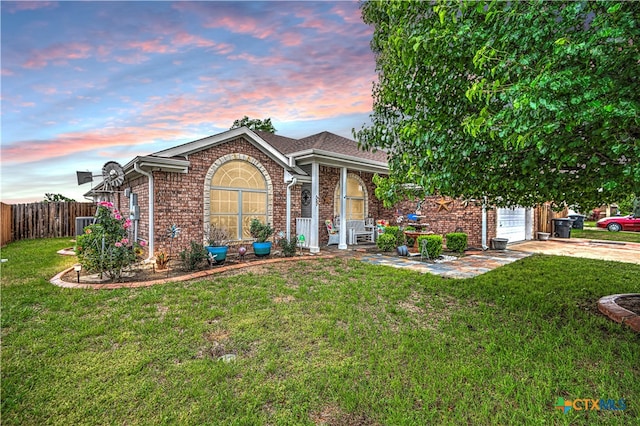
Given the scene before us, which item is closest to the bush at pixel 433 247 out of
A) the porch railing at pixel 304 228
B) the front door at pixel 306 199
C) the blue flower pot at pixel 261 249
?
the porch railing at pixel 304 228

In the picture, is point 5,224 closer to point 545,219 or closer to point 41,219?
point 41,219

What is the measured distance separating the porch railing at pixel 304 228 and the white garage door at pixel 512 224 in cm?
779

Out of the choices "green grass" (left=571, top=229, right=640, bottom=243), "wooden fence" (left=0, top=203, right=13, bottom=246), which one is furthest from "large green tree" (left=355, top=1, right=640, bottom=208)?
"wooden fence" (left=0, top=203, right=13, bottom=246)

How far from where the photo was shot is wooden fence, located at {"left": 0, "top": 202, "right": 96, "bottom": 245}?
42.4 feet

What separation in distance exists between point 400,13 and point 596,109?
2423 millimetres

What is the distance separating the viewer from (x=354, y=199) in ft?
40.5

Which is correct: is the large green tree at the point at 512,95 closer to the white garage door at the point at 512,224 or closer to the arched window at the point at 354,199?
the arched window at the point at 354,199

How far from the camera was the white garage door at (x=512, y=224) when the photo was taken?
12.0m

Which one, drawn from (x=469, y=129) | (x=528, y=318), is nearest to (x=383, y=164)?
(x=528, y=318)

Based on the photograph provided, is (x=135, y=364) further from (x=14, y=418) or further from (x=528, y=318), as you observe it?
(x=528, y=318)

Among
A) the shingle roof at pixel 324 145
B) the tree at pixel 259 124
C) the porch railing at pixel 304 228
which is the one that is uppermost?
the tree at pixel 259 124

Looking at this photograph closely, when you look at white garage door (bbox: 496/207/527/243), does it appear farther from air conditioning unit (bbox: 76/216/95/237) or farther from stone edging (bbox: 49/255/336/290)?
air conditioning unit (bbox: 76/216/95/237)

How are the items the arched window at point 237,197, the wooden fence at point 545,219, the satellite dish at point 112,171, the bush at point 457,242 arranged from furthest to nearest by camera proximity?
the wooden fence at point 545,219
the bush at point 457,242
the arched window at point 237,197
the satellite dish at point 112,171

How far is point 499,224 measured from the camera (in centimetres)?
1184
